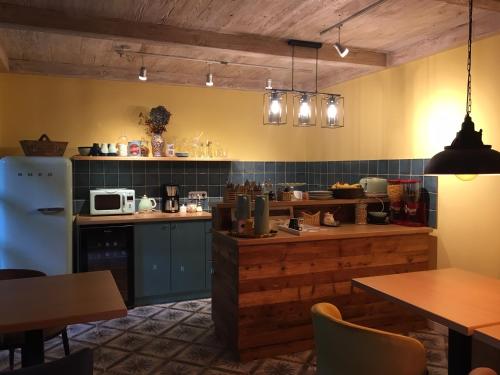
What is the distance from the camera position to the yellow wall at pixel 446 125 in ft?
10.4

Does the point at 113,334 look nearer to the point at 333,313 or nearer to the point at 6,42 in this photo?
the point at 333,313

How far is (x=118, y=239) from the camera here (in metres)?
4.18

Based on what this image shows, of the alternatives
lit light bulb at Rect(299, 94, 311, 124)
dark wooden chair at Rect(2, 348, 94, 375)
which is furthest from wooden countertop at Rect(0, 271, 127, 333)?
lit light bulb at Rect(299, 94, 311, 124)

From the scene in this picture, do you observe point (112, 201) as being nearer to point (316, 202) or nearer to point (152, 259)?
point (152, 259)

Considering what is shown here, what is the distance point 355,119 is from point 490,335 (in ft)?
11.0

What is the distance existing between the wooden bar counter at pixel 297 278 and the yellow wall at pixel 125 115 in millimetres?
2071

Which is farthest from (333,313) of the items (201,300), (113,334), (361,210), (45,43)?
(45,43)

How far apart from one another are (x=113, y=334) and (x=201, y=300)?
1116 millimetres

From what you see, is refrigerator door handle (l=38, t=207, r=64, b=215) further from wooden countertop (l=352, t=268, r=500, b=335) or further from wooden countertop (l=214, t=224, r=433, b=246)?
wooden countertop (l=352, t=268, r=500, b=335)

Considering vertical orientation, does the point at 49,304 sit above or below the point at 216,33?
below

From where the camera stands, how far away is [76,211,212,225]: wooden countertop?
4.10 meters

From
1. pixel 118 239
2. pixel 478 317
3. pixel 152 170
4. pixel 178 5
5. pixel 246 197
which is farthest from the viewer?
pixel 152 170

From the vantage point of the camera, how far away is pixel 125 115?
477 cm

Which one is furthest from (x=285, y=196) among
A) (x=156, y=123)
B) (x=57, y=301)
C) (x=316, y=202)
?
(x=57, y=301)
